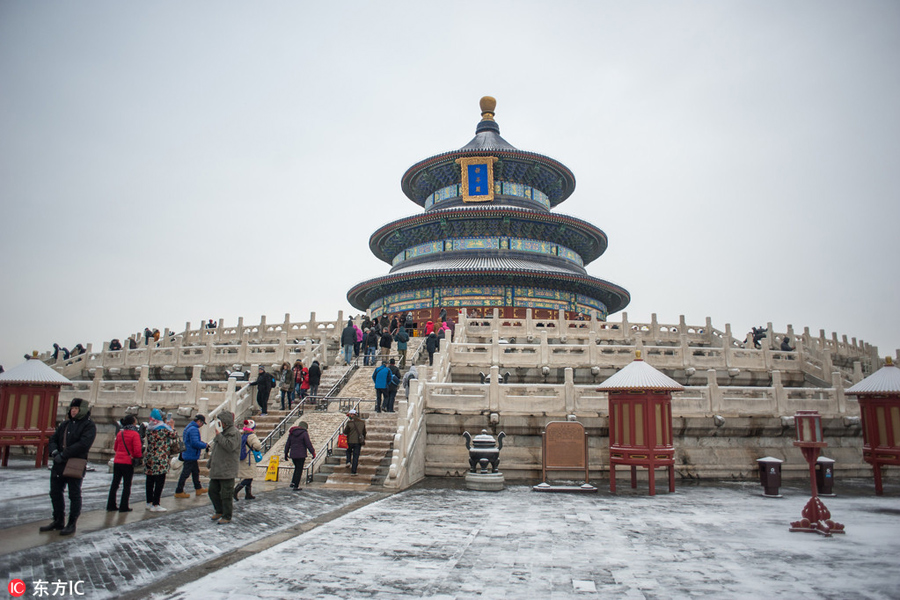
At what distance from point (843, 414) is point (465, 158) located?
28.5 meters

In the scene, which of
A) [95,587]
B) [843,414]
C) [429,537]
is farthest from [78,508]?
[843,414]

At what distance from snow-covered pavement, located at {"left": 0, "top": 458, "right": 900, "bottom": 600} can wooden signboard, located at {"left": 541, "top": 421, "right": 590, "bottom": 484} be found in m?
2.14

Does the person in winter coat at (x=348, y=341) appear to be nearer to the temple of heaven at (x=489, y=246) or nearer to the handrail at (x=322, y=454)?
the handrail at (x=322, y=454)

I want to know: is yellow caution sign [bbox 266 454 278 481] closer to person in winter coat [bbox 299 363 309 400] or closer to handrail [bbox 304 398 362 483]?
handrail [bbox 304 398 362 483]

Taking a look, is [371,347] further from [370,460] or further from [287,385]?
[370,460]

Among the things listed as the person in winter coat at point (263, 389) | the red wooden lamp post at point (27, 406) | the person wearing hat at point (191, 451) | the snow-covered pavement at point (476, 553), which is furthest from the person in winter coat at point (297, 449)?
the red wooden lamp post at point (27, 406)

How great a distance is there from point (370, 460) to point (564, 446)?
4384 mm

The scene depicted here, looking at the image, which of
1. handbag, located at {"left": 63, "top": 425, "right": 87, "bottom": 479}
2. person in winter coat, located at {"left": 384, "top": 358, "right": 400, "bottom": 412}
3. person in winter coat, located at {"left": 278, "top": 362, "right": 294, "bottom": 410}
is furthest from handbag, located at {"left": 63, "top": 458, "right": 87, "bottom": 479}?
person in winter coat, located at {"left": 278, "top": 362, "right": 294, "bottom": 410}

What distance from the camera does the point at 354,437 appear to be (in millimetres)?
13609

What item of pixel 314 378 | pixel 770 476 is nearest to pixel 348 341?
pixel 314 378

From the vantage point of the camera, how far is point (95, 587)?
5992 mm

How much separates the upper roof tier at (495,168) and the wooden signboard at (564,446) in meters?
28.6

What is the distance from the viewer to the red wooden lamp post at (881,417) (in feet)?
41.9

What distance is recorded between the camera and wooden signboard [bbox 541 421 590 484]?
1342 centimetres
